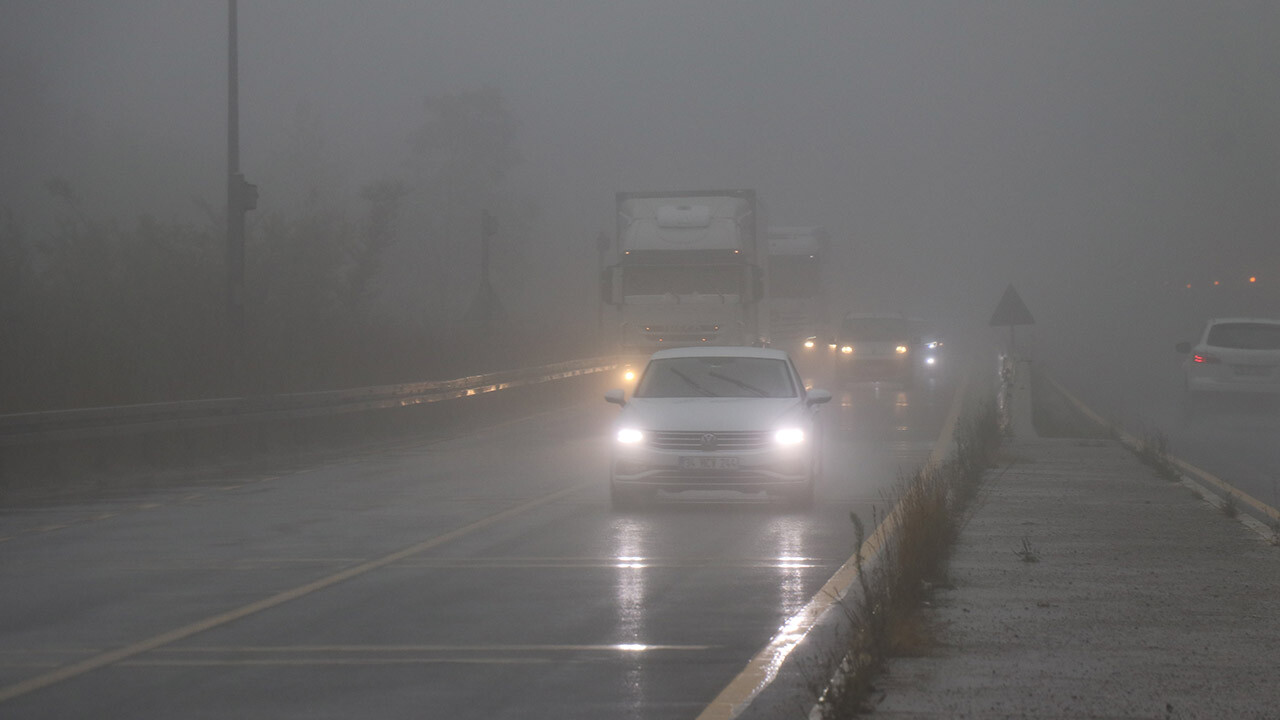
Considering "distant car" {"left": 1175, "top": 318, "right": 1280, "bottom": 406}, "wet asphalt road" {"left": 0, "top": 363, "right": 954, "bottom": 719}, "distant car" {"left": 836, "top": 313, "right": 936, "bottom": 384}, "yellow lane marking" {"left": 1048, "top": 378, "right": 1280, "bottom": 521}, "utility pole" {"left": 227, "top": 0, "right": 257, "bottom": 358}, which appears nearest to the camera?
"wet asphalt road" {"left": 0, "top": 363, "right": 954, "bottom": 719}

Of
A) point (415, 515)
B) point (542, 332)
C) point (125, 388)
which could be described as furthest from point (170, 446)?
point (542, 332)

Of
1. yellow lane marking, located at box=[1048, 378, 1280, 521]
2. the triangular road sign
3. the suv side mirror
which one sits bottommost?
yellow lane marking, located at box=[1048, 378, 1280, 521]

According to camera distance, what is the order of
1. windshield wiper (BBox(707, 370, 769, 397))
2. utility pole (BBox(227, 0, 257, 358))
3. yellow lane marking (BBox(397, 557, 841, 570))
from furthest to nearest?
1. utility pole (BBox(227, 0, 257, 358))
2. windshield wiper (BBox(707, 370, 769, 397))
3. yellow lane marking (BBox(397, 557, 841, 570))

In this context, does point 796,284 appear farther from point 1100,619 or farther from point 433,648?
point 433,648

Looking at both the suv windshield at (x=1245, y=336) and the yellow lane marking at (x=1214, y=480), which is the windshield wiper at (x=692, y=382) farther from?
the suv windshield at (x=1245, y=336)

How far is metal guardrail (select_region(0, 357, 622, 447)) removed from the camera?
1867 centimetres

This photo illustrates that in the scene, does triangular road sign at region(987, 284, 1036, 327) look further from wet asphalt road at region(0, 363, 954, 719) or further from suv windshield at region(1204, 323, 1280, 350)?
wet asphalt road at region(0, 363, 954, 719)

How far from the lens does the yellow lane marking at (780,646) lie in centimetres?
689

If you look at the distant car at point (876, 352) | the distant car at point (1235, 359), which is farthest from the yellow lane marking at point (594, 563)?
the distant car at point (876, 352)

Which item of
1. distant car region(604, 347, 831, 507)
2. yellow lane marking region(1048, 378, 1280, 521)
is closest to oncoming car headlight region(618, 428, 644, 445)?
distant car region(604, 347, 831, 507)

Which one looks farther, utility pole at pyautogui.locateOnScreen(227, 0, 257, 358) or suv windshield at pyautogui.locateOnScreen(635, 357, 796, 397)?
utility pole at pyautogui.locateOnScreen(227, 0, 257, 358)

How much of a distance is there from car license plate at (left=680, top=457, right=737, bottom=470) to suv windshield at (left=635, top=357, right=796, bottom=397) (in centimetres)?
152

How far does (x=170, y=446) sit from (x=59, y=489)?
138 inches

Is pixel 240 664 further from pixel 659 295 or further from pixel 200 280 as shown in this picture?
pixel 659 295
